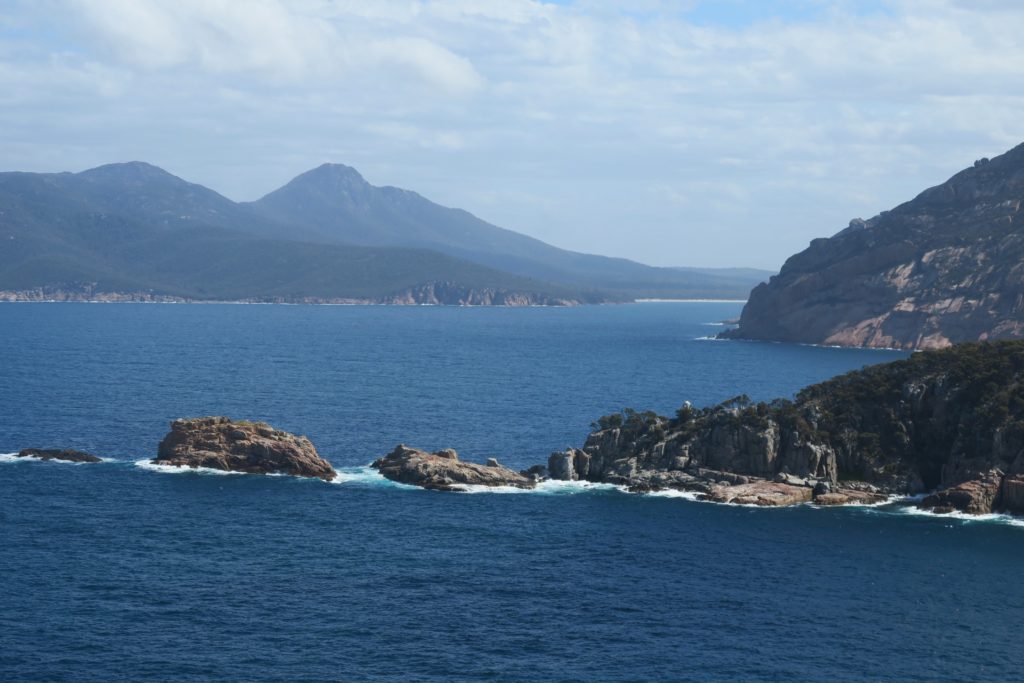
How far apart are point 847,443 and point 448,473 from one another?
42.2 metres

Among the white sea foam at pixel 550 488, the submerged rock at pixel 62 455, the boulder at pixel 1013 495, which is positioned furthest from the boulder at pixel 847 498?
the submerged rock at pixel 62 455

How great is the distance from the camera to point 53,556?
92250mm

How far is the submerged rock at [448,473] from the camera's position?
12150cm

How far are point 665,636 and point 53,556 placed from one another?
4816cm

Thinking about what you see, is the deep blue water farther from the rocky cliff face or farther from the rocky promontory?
the rocky cliff face

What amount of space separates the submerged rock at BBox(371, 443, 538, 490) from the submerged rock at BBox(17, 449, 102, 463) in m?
32.0

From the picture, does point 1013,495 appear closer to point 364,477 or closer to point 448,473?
point 448,473

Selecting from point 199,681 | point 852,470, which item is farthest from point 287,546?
point 852,470

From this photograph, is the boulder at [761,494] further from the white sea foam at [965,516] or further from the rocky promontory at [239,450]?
the rocky promontory at [239,450]

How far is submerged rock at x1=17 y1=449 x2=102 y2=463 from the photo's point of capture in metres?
128

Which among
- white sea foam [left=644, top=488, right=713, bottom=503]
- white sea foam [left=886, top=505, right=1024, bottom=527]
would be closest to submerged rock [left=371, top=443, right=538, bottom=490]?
white sea foam [left=644, top=488, right=713, bottom=503]

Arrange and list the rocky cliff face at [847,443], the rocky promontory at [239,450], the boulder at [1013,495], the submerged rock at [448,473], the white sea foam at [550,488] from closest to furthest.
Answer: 1. the boulder at [1013,495]
2. the rocky cliff face at [847,443]
3. the white sea foam at [550,488]
4. the submerged rock at [448,473]
5. the rocky promontory at [239,450]

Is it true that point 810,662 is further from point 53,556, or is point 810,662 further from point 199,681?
point 53,556

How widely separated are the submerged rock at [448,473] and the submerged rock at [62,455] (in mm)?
31970
